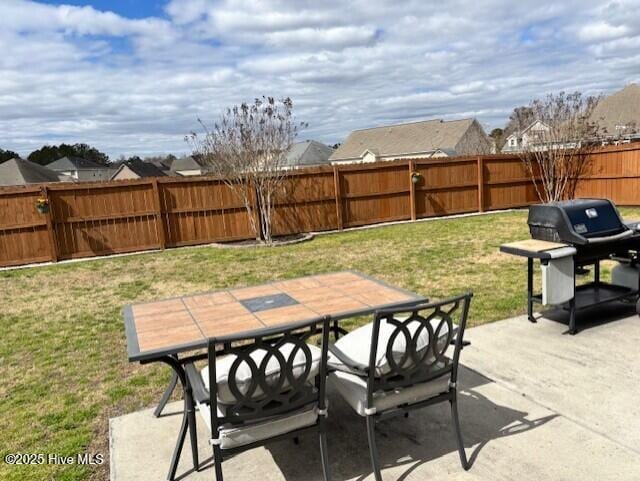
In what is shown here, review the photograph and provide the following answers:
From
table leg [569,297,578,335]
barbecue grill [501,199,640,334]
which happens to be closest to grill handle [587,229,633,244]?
barbecue grill [501,199,640,334]

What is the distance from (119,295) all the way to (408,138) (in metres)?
35.7

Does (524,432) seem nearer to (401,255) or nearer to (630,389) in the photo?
(630,389)

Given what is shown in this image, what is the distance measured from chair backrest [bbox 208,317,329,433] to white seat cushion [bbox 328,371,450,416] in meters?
0.24

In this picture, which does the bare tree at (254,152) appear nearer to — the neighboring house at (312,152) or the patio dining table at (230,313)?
the patio dining table at (230,313)

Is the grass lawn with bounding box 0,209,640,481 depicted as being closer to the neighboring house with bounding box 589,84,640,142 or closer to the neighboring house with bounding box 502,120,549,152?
the neighboring house with bounding box 502,120,549,152

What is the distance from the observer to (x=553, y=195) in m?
16.0

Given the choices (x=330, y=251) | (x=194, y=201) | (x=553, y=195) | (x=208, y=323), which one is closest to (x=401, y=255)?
(x=330, y=251)

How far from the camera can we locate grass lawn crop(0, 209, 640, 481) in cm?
363

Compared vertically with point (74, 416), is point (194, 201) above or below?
above

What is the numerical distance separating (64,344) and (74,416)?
200cm

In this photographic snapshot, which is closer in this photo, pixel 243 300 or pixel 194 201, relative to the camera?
pixel 243 300

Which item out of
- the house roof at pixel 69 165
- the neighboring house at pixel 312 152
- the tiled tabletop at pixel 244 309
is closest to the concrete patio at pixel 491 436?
the tiled tabletop at pixel 244 309

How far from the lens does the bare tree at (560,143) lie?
1535 centimetres

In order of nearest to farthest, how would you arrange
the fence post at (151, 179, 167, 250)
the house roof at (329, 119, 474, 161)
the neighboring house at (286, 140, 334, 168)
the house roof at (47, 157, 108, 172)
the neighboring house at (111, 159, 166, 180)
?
1. the fence post at (151, 179, 167, 250)
2. the house roof at (329, 119, 474, 161)
3. the neighboring house at (286, 140, 334, 168)
4. the neighboring house at (111, 159, 166, 180)
5. the house roof at (47, 157, 108, 172)
